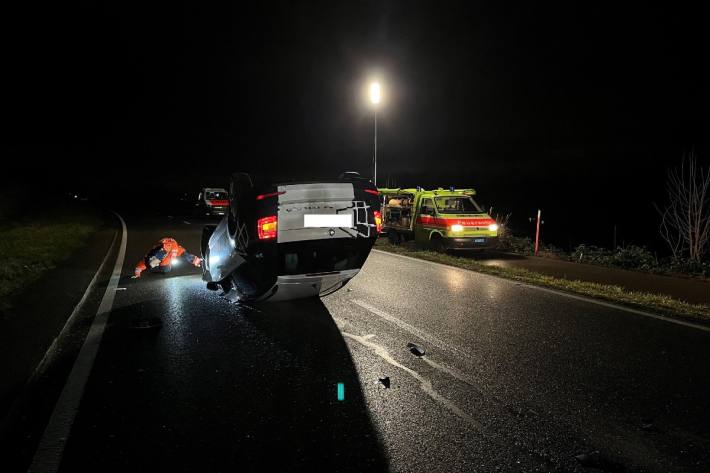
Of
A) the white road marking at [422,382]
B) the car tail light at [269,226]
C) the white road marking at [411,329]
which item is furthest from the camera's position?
the car tail light at [269,226]

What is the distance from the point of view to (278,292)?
18.9ft

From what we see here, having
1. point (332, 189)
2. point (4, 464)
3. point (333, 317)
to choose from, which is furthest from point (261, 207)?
point (4, 464)

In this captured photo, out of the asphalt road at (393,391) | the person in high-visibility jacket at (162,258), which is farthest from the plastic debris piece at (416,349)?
the person in high-visibility jacket at (162,258)

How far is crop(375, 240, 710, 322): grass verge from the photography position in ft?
21.2

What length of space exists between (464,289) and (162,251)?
5871mm

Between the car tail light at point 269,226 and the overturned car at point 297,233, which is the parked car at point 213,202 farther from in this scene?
the car tail light at point 269,226

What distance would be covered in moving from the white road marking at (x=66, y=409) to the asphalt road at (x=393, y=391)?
66mm

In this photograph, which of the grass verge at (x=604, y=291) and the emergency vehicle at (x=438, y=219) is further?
the emergency vehicle at (x=438, y=219)

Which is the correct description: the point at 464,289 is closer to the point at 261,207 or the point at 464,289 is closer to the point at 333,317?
the point at 333,317

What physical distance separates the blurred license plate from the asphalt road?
1.25 metres

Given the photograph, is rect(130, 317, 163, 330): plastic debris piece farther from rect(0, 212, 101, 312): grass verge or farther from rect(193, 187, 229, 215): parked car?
rect(193, 187, 229, 215): parked car

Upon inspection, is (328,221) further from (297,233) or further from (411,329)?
(411,329)

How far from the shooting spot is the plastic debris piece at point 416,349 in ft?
15.7

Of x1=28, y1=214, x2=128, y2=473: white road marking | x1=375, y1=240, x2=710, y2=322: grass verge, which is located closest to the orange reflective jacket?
x1=28, y1=214, x2=128, y2=473: white road marking
